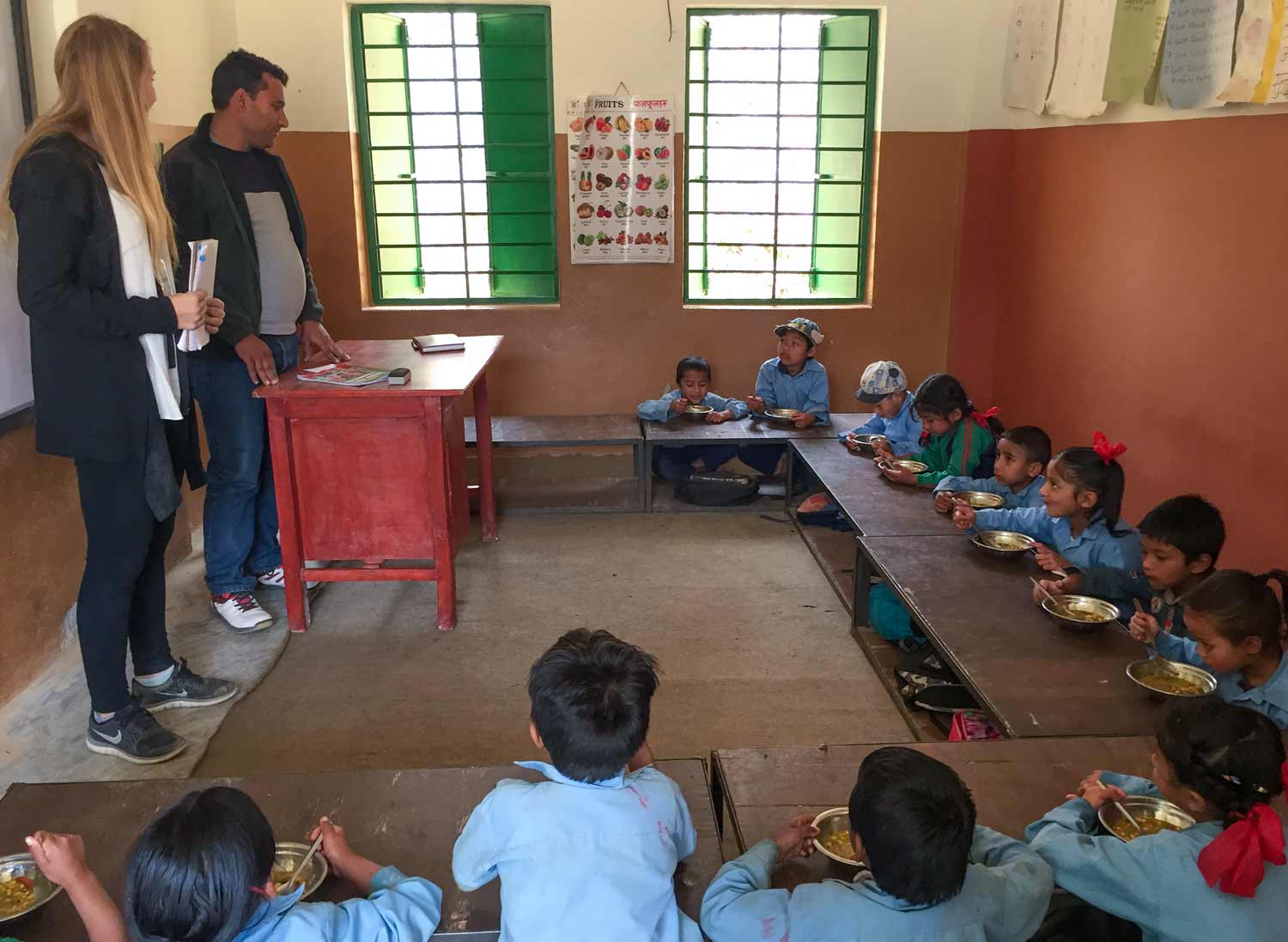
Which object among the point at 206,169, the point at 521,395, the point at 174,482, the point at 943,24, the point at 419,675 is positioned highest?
the point at 943,24

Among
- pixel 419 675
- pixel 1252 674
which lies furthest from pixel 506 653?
pixel 1252 674

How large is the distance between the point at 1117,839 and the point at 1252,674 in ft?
3.11

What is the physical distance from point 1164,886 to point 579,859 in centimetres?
97

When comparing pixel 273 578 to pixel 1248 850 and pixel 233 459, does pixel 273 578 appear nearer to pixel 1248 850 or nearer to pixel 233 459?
pixel 233 459

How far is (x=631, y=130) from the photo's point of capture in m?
6.02

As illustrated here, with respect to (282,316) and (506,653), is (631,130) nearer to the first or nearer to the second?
(282,316)

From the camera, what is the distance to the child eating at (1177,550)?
2.92 metres

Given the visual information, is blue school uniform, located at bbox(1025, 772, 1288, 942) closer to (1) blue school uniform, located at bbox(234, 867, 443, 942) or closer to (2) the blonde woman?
(1) blue school uniform, located at bbox(234, 867, 443, 942)

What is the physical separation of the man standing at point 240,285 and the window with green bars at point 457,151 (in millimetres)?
1993

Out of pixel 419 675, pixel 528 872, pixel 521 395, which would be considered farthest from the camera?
pixel 521 395

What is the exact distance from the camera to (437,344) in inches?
184

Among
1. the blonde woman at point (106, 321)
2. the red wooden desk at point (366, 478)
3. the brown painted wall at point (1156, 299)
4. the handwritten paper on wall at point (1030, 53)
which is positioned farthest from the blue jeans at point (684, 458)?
the blonde woman at point (106, 321)

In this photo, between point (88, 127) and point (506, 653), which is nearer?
point (88, 127)

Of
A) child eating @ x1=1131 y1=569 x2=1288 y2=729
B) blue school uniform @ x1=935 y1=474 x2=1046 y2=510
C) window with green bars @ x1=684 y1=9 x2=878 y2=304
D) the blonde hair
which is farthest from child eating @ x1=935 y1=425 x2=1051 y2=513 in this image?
the blonde hair
